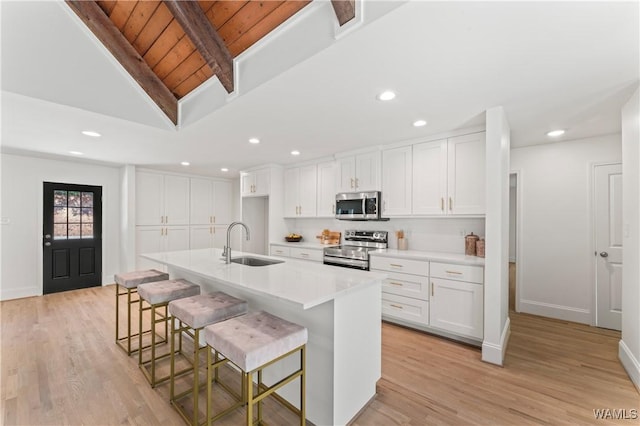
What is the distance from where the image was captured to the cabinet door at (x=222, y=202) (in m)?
6.74

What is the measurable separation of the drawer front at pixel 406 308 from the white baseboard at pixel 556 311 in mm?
1818

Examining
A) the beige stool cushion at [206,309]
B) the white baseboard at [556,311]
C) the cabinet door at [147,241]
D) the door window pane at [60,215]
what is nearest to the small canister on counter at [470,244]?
the white baseboard at [556,311]

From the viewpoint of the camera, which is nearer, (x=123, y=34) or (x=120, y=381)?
(x=120, y=381)

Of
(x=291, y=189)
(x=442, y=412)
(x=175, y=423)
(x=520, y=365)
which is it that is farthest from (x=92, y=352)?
(x=520, y=365)

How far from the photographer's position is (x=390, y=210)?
3.76m

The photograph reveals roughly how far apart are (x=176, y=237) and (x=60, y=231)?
1866 mm

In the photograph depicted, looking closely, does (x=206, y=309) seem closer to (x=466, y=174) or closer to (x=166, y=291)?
(x=166, y=291)

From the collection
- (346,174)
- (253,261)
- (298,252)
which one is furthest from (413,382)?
(346,174)

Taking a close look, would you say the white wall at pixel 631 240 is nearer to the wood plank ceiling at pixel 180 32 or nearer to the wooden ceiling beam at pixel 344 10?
the wooden ceiling beam at pixel 344 10

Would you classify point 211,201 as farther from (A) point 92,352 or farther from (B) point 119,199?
(A) point 92,352

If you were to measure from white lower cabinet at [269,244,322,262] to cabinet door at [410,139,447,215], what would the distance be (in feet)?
5.35

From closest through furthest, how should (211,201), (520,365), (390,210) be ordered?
(520,365), (390,210), (211,201)

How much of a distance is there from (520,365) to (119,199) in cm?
675

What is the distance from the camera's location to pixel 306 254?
14.6 feet
